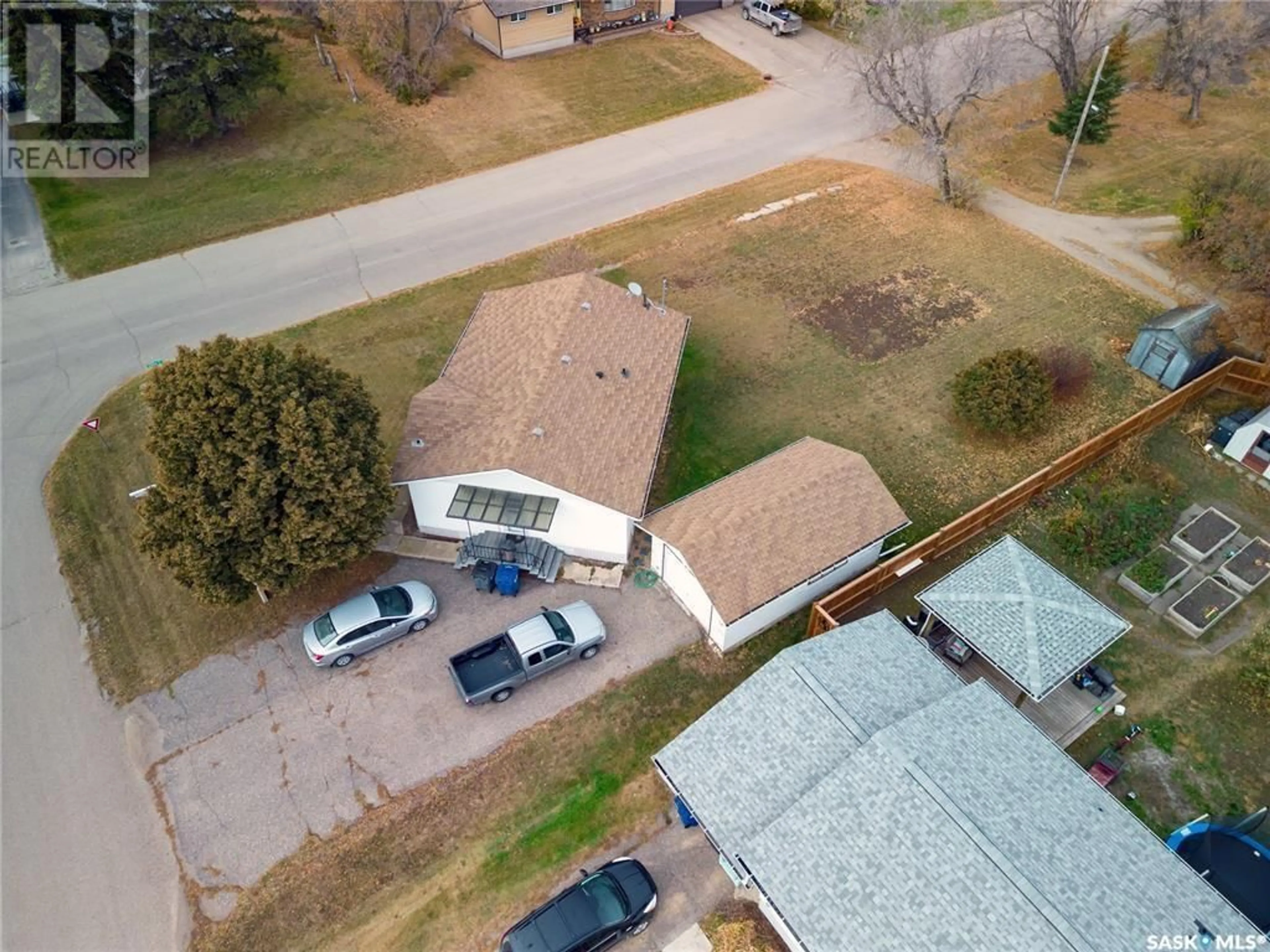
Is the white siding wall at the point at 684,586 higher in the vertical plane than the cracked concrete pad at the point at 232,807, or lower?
higher

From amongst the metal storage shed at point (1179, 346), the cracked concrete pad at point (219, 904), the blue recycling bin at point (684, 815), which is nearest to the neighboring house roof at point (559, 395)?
the blue recycling bin at point (684, 815)

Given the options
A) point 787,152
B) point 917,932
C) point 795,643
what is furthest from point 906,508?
point 787,152

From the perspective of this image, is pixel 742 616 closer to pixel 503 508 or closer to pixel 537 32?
pixel 503 508

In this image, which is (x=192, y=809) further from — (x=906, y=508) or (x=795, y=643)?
(x=906, y=508)

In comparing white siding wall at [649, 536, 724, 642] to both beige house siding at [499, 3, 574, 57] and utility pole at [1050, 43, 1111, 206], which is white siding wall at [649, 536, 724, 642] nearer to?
utility pole at [1050, 43, 1111, 206]

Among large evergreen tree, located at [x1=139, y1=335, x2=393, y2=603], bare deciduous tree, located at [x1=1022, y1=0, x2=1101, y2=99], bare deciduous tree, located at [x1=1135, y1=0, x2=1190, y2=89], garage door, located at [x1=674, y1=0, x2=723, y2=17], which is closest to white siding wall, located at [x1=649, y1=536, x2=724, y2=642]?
large evergreen tree, located at [x1=139, y1=335, x2=393, y2=603]

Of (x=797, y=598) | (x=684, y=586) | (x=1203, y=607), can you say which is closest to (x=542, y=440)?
(x=684, y=586)

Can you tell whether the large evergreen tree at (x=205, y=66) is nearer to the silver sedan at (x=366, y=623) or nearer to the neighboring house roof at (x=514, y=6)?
the neighboring house roof at (x=514, y=6)
